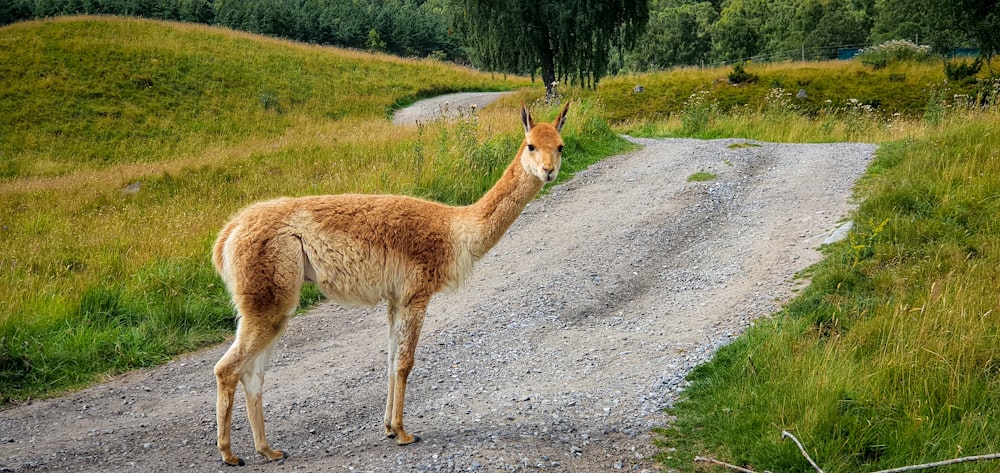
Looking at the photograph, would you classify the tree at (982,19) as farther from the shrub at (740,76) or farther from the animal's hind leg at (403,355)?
the animal's hind leg at (403,355)

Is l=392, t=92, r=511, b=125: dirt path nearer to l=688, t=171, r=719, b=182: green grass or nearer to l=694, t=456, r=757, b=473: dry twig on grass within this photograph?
l=688, t=171, r=719, b=182: green grass

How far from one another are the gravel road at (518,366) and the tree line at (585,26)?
1860 centimetres

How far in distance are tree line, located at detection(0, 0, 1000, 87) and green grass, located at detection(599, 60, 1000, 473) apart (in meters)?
22.0

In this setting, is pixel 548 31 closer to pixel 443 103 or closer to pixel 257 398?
pixel 443 103

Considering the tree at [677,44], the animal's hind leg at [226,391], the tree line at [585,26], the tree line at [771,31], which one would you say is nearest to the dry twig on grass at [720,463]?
the animal's hind leg at [226,391]

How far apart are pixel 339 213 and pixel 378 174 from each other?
27.7 ft

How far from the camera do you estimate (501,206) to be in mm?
6324

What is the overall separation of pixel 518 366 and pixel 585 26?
2416 centimetres

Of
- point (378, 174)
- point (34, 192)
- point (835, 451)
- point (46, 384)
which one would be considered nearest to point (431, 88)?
point (34, 192)

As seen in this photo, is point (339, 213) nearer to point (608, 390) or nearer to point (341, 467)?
point (341, 467)

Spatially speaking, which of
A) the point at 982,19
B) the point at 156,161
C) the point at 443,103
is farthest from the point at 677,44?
the point at 156,161

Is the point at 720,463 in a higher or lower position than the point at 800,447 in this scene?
lower

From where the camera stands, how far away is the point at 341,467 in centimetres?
530

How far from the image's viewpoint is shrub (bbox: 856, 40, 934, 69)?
128 feet
